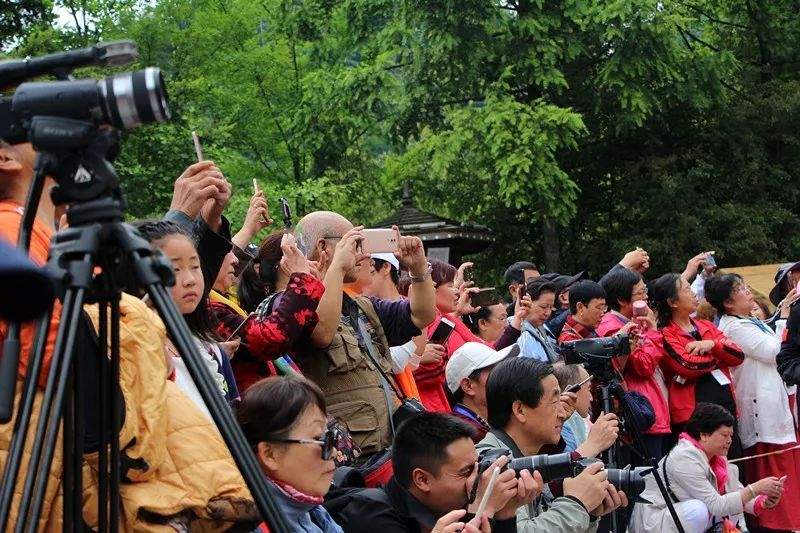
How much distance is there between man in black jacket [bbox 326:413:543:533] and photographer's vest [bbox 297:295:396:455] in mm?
551

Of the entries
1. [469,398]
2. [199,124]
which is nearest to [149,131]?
[199,124]

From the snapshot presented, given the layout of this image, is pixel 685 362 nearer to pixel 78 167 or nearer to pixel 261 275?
pixel 261 275

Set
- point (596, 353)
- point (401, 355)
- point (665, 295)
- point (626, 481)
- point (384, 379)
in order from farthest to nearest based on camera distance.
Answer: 1. point (665, 295)
2. point (596, 353)
3. point (401, 355)
4. point (384, 379)
5. point (626, 481)

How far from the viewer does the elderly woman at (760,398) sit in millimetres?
8758

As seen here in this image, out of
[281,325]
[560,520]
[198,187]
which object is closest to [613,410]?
[560,520]

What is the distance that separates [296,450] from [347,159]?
783 inches

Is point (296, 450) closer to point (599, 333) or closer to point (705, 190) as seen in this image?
point (599, 333)

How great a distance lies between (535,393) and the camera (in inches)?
191

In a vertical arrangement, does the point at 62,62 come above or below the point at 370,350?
above

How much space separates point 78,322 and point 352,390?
266 cm

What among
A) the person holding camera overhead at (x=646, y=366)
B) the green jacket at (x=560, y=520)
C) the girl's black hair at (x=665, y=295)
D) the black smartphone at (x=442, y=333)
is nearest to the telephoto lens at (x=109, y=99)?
the green jacket at (x=560, y=520)

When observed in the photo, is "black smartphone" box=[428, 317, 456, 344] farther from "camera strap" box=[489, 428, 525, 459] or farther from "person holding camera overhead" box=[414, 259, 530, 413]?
"camera strap" box=[489, 428, 525, 459]

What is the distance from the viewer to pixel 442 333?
664cm

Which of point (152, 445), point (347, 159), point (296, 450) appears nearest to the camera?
point (152, 445)
